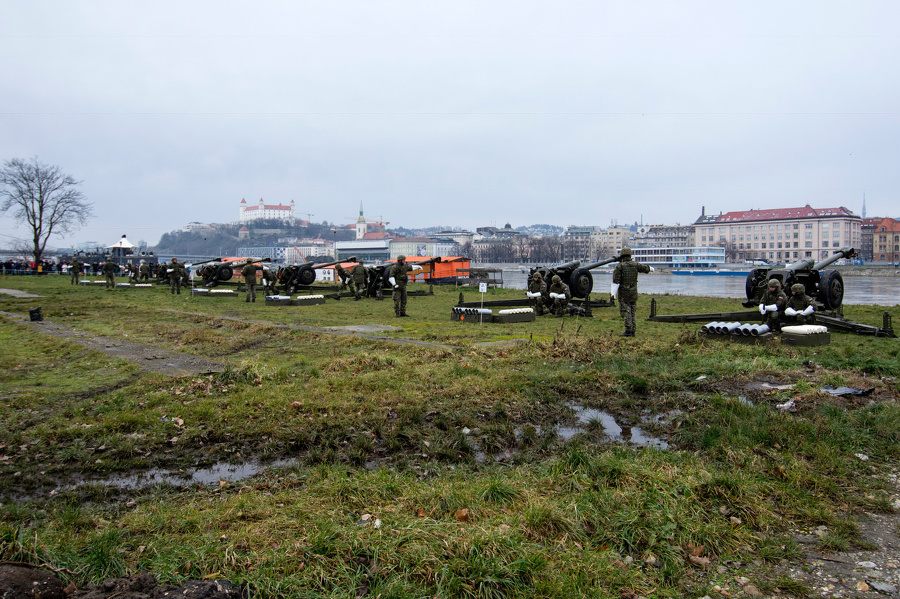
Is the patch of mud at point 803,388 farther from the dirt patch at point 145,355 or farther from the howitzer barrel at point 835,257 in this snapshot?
the howitzer barrel at point 835,257

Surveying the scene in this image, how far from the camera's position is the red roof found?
126250 millimetres

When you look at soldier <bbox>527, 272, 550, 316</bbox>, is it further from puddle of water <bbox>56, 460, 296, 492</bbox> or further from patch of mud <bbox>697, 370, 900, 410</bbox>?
puddle of water <bbox>56, 460, 296, 492</bbox>

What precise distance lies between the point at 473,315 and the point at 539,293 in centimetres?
305

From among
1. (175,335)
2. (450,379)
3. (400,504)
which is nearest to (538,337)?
(450,379)

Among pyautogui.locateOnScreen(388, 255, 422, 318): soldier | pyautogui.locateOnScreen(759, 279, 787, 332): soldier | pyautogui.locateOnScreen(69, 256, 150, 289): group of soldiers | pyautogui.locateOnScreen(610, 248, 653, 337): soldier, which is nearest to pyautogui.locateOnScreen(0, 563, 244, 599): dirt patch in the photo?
pyautogui.locateOnScreen(610, 248, 653, 337): soldier

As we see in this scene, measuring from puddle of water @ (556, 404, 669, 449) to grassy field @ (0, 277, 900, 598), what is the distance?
0.06 metres

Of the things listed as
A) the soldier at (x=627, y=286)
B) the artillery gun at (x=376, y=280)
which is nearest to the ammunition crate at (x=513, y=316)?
the soldier at (x=627, y=286)

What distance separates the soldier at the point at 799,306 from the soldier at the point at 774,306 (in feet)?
0.73

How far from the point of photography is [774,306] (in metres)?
12.2

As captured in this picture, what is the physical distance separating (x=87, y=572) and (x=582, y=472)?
3.41 meters

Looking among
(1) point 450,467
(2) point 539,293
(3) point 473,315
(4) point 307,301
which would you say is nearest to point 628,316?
(3) point 473,315

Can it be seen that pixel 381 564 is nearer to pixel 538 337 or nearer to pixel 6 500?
pixel 6 500

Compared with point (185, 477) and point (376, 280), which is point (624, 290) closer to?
point (185, 477)

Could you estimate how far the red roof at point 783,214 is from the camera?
12625 centimetres
